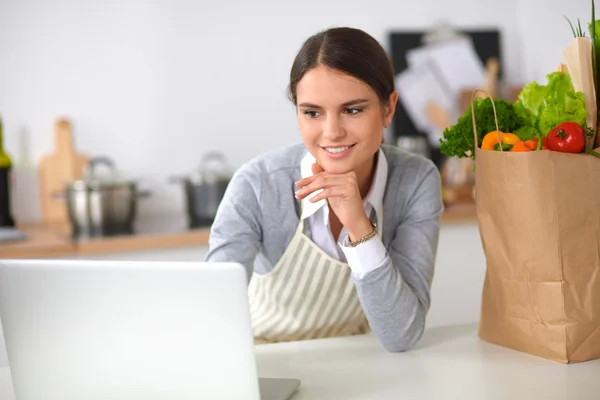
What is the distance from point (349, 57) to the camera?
1.42 m

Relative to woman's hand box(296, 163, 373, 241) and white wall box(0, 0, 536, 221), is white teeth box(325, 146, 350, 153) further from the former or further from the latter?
white wall box(0, 0, 536, 221)

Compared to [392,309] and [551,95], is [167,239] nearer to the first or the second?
[392,309]

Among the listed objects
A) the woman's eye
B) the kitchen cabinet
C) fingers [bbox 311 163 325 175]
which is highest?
the woman's eye

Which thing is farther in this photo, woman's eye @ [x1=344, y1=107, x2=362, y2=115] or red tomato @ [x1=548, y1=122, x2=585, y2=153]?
woman's eye @ [x1=344, y1=107, x2=362, y2=115]

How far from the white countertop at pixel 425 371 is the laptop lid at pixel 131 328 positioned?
0.69 ft

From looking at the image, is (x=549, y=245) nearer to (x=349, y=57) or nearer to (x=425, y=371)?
(x=425, y=371)

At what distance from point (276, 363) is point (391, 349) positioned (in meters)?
0.20

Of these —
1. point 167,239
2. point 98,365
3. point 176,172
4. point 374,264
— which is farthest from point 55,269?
point 176,172

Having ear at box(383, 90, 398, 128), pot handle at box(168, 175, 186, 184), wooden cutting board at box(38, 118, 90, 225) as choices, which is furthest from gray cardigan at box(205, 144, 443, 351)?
wooden cutting board at box(38, 118, 90, 225)

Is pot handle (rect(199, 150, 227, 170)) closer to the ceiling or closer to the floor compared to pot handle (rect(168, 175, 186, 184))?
closer to the ceiling

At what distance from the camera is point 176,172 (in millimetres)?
3068

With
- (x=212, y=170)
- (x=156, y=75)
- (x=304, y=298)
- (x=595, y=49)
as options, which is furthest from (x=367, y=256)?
(x=156, y=75)

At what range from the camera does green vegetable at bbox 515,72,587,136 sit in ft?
4.31

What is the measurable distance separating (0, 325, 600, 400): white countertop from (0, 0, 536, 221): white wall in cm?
175
